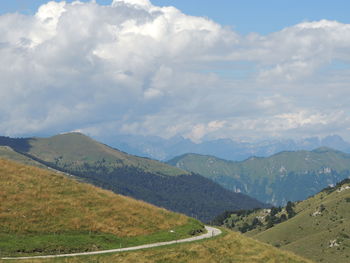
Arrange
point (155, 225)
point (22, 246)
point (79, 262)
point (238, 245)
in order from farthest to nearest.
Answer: point (155, 225) → point (238, 245) → point (22, 246) → point (79, 262)

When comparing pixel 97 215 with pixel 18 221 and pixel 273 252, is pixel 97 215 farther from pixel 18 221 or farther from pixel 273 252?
pixel 273 252

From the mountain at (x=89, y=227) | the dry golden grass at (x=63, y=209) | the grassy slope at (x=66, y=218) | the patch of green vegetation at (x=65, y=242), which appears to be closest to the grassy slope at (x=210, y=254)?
the mountain at (x=89, y=227)

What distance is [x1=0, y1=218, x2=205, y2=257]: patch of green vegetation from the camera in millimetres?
48438

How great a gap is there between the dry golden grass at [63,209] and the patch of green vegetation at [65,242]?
1.35 m

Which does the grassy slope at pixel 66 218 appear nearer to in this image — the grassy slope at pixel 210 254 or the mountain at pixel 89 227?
the mountain at pixel 89 227

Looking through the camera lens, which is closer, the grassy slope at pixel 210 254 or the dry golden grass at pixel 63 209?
the grassy slope at pixel 210 254

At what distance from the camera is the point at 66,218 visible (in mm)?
57750

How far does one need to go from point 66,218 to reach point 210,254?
18.3m

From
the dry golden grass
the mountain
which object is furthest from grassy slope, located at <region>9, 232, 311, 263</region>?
the dry golden grass

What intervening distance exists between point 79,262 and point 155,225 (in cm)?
1873

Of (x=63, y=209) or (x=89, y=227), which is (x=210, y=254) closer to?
(x=89, y=227)

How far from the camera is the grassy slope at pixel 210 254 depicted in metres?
47.7

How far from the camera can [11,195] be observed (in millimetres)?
61531

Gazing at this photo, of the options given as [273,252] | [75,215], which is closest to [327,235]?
[273,252]
